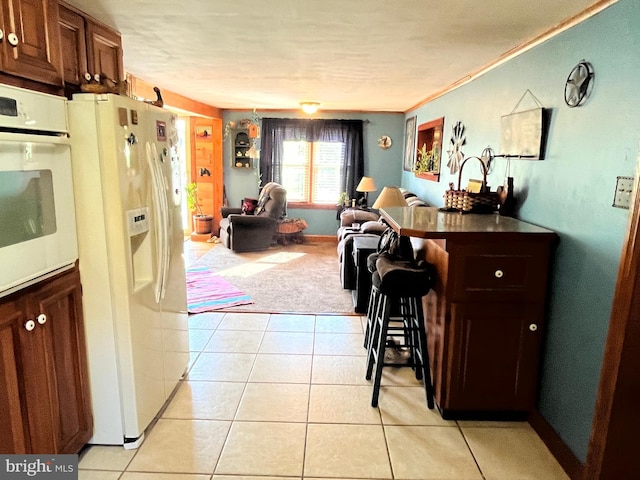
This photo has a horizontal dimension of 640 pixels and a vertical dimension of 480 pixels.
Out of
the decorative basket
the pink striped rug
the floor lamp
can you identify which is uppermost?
the decorative basket

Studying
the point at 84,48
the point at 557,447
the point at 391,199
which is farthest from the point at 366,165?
the point at 557,447

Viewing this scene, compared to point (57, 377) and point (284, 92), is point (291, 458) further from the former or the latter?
point (284, 92)

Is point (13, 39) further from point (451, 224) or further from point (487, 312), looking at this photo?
point (487, 312)

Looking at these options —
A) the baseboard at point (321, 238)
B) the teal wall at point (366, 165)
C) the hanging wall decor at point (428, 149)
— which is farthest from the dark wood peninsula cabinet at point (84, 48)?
the baseboard at point (321, 238)

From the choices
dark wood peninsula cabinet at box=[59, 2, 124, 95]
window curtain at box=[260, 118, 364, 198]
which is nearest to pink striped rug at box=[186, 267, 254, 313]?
dark wood peninsula cabinet at box=[59, 2, 124, 95]

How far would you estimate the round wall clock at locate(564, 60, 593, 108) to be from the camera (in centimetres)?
189

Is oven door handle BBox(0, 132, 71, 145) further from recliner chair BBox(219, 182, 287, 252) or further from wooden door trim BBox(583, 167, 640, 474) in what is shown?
recliner chair BBox(219, 182, 287, 252)

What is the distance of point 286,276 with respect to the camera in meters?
5.04

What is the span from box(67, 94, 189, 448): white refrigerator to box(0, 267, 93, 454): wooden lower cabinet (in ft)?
0.27

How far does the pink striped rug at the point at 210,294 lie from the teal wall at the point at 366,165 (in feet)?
8.44

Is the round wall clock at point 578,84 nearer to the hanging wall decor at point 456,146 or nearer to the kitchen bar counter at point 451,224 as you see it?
the kitchen bar counter at point 451,224

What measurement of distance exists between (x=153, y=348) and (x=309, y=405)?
3.02 feet

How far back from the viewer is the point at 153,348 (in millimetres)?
2230

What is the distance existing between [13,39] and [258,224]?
479 cm
